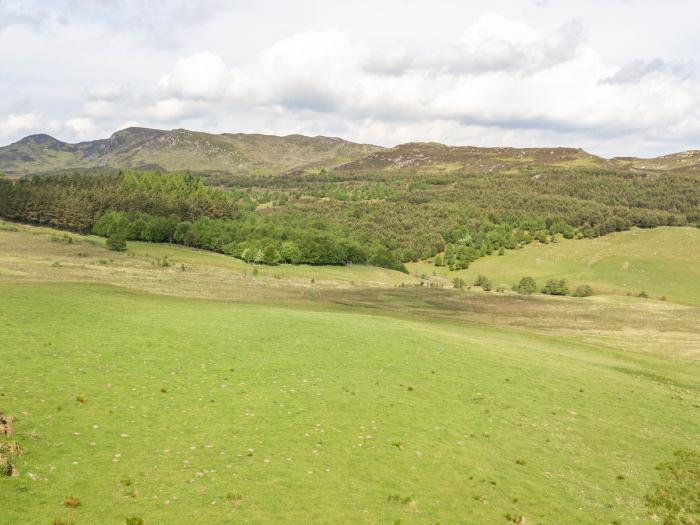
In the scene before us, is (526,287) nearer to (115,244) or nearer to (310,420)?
(115,244)

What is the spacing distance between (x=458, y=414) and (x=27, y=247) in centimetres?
10678

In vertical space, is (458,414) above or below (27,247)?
below

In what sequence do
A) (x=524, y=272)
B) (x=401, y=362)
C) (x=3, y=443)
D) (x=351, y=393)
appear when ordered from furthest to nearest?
(x=524, y=272), (x=401, y=362), (x=351, y=393), (x=3, y=443)

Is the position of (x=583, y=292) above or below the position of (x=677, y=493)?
above

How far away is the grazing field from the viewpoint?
15350cm

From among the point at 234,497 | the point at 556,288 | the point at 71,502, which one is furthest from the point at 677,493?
the point at 556,288

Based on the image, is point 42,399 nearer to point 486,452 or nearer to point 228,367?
point 228,367

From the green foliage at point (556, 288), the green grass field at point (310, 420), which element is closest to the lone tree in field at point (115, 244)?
the green grass field at point (310, 420)

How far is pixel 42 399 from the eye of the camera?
2045 cm

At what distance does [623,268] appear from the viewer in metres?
173

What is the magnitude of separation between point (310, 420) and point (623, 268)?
179m

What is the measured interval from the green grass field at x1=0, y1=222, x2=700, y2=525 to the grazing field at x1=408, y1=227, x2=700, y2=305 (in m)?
118

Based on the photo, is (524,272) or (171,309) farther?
(524,272)

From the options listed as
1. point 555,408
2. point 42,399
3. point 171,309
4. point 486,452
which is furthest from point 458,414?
point 171,309
